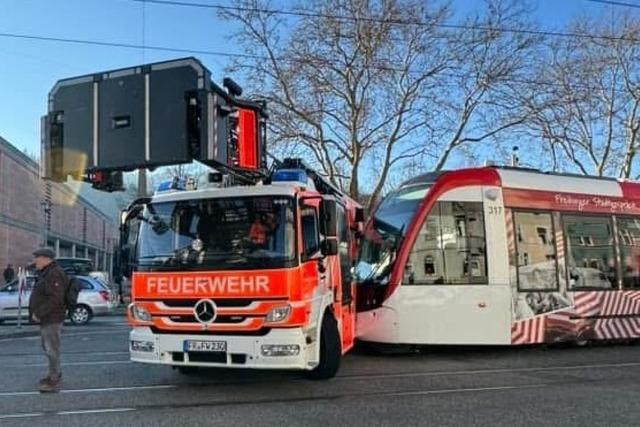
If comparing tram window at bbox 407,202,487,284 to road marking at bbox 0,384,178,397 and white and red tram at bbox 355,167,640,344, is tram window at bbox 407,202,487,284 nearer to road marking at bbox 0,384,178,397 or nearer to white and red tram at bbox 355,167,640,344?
white and red tram at bbox 355,167,640,344

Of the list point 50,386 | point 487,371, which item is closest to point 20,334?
point 50,386

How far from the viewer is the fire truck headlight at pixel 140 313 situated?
29.1 feet

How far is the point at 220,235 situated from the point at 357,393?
102 inches

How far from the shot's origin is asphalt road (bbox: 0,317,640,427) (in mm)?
7387

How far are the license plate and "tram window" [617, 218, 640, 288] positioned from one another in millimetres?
8643

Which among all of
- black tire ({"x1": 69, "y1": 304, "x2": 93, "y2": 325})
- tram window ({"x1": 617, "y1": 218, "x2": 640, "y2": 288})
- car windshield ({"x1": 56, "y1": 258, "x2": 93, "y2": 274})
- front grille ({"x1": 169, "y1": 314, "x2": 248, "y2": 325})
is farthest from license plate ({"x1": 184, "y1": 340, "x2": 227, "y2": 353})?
car windshield ({"x1": 56, "y1": 258, "x2": 93, "y2": 274})

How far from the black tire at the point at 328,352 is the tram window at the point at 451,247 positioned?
2.62 meters

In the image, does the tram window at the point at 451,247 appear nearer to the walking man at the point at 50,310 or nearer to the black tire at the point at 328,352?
the black tire at the point at 328,352

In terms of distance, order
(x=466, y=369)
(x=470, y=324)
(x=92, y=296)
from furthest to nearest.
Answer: (x=92, y=296) < (x=470, y=324) < (x=466, y=369)

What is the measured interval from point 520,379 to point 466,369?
1.08 metres

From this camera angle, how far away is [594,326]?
1294cm

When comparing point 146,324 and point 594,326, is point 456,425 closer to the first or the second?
point 146,324

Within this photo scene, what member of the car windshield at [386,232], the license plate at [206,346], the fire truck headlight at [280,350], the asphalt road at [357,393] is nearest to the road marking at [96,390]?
the asphalt road at [357,393]

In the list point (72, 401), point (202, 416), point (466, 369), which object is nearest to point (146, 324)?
point (72, 401)
